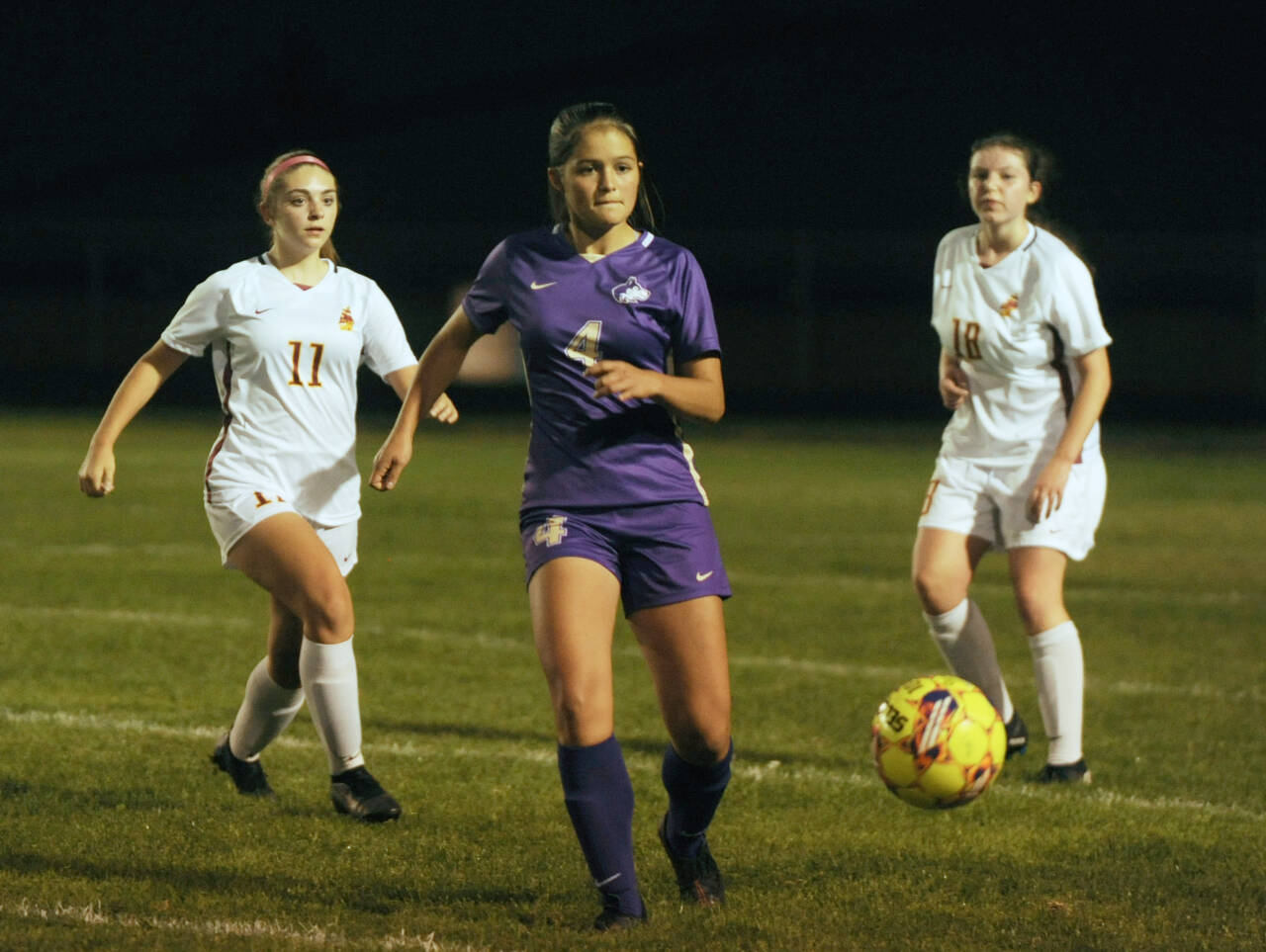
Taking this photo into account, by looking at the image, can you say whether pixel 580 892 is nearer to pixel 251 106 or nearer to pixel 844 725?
pixel 844 725

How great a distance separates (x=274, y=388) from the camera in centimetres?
530

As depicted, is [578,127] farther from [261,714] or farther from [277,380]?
[261,714]

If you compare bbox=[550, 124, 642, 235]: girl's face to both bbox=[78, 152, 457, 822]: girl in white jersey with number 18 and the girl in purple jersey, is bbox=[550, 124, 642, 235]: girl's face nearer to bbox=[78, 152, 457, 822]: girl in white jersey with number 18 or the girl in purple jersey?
the girl in purple jersey

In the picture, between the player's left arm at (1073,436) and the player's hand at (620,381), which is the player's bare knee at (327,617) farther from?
the player's left arm at (1073,436)

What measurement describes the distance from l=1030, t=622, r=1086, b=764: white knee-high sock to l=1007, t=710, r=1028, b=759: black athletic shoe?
0.28 metres

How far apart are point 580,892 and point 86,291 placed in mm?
28390

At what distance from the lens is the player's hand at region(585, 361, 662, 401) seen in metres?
3.90

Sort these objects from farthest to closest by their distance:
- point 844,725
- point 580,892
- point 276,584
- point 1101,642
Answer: point 1101,642, point 844,725, point 276,584, point 580,892

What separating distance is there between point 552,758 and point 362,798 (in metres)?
1.11

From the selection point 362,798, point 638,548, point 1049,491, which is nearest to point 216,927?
point 362,798

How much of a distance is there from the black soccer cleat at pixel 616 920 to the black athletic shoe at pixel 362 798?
1.30m

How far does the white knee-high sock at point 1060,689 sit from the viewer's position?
6.04 m

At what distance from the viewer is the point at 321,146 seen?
123 ft

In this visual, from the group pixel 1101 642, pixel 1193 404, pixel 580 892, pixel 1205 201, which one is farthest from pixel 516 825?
pixel 1205 201
